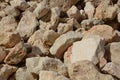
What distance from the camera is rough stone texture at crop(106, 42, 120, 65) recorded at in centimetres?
193

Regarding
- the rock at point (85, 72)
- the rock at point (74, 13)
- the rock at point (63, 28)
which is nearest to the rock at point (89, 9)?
the rock at point (74, 13)

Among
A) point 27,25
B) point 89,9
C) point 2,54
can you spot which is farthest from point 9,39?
point 89,9

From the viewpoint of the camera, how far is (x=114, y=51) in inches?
77.0

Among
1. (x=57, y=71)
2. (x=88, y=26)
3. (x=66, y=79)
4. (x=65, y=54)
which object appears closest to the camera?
(x=66, y=79)

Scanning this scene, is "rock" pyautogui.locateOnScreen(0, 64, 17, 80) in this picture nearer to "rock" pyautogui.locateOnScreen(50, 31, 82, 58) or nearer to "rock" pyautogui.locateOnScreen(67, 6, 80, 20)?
"rock" pyautogui.locateOnScreen(50, 31, 82, 58)

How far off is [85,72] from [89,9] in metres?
0.86

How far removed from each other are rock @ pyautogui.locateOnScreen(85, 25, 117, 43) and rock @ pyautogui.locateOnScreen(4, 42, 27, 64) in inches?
17.0

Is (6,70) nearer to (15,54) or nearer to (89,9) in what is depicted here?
(15,54)

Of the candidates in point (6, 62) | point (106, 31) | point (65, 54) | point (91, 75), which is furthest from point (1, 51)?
point (106, 31)

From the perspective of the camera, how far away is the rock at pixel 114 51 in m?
1.93

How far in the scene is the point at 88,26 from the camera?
227 cm

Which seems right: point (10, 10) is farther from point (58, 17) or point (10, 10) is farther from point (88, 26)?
point (88, 26)

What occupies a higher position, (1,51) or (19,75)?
(1,51)

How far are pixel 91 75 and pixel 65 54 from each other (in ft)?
1.12
